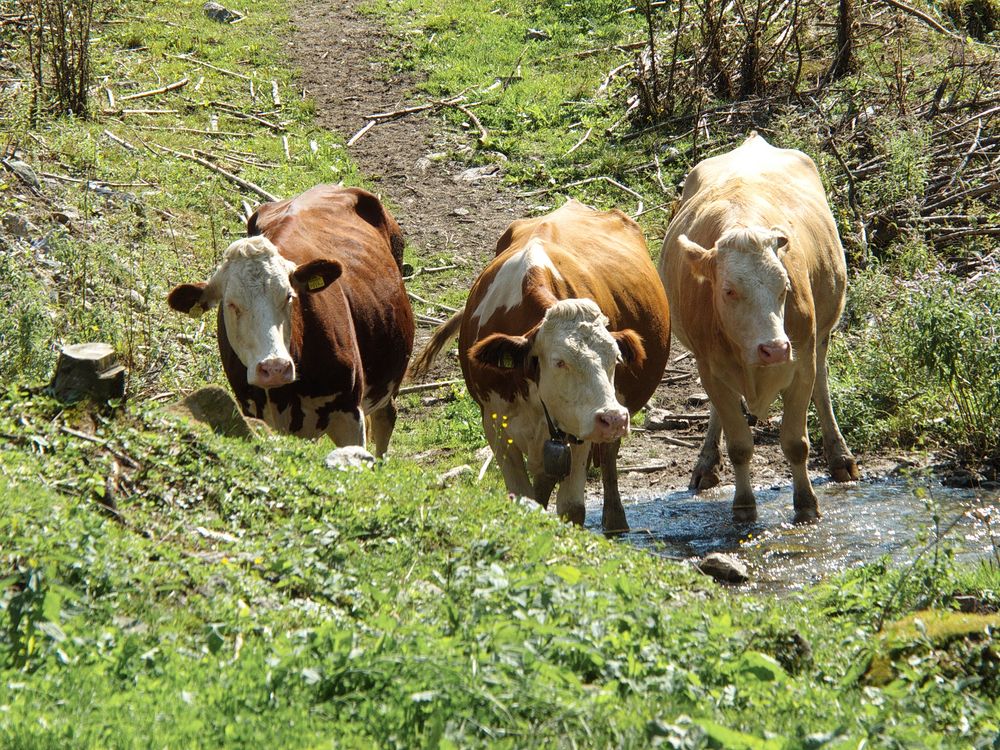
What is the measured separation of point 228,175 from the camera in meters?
15.0

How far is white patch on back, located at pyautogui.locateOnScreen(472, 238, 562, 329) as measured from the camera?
782 cm

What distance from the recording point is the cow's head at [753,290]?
26.5 feet

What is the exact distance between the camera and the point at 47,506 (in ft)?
16.2

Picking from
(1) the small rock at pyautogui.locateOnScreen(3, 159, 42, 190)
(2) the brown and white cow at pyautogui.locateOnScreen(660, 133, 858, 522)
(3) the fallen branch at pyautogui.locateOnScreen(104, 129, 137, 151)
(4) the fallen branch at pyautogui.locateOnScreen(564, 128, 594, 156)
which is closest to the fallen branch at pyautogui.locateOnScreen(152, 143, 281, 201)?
(3) the fallen branch at pyautogui.locateOnScreen(104, 129, 137, 151)

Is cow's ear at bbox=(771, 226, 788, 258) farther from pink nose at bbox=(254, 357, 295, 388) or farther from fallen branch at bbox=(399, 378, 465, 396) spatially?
fallen branch at bbox=(399, 378, 465, 396)

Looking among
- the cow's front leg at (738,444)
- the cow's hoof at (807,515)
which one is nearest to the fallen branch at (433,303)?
Result: the cow's front leg at (738,444)

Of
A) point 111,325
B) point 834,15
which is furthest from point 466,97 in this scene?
point 111,325

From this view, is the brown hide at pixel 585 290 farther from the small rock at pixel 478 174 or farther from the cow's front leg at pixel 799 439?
the small rock at pixel 478 174

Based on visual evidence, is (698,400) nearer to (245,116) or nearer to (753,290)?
(753,290)

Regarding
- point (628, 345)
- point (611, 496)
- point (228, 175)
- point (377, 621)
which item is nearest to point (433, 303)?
point (228, 175)

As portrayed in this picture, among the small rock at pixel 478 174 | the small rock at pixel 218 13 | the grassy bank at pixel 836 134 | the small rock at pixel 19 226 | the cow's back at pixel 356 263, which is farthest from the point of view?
the small rock at pixel 218 13

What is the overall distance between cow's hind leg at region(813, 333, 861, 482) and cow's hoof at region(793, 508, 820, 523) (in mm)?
964

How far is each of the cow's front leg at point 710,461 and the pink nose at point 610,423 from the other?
9.57 feet

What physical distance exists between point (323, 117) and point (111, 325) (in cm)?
904
